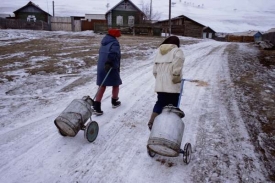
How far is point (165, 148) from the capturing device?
3340 mm

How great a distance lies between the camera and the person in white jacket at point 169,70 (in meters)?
3.93

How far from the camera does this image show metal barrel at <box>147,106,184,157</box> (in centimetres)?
332

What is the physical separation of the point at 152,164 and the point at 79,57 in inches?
373

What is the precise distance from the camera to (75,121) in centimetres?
402

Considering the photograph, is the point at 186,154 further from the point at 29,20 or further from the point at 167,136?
the point at 29,20

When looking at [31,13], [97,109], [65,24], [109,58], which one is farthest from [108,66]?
[31,13]

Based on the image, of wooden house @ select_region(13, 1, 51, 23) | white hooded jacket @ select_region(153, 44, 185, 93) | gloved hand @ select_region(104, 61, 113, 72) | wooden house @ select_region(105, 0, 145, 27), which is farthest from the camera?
wooden house @ select_region(13, 1, 51, 23)

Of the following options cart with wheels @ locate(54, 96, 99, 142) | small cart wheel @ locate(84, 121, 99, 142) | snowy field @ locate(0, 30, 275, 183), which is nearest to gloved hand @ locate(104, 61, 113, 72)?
cart with wheels @ locate(54, 96, 99, 142)

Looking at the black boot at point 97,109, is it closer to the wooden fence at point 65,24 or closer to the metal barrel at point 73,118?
the metal barrel at point 73,118

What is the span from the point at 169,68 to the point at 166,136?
1.21 meters

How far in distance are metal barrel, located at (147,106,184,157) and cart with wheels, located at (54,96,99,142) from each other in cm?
122

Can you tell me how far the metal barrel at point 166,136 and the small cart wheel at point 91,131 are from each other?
118 centimetres

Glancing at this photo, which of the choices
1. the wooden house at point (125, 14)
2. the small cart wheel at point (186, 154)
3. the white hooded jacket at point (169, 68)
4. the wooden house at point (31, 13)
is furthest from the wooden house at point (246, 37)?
the small cart wheel at point (186, 154)

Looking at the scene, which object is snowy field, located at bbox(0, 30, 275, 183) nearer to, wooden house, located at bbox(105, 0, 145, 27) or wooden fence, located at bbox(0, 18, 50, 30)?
wooden fence, located at bbox(0, 18, 50, 30)
